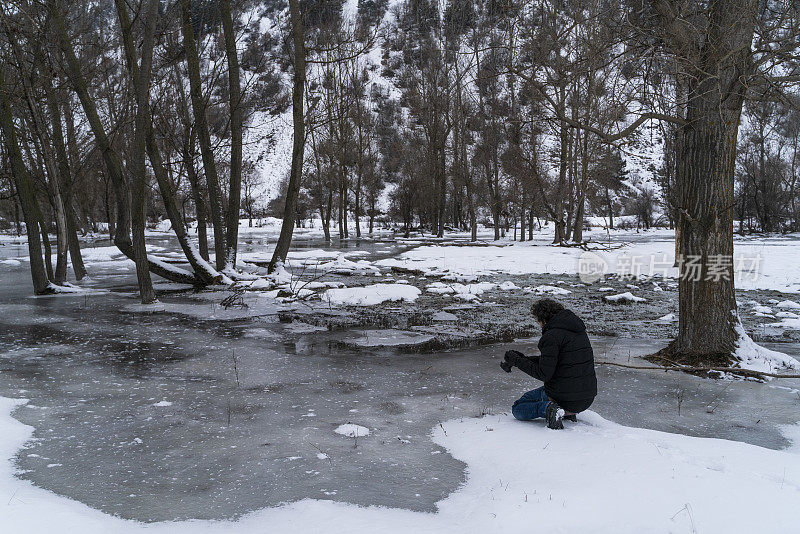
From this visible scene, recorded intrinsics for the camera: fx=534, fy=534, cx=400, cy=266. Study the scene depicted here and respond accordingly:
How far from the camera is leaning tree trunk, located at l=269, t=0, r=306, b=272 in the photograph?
1431 centimetres

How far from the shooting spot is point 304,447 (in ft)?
15.1

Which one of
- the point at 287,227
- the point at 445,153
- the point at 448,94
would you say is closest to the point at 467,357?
the point at 287,227

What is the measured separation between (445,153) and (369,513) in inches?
1614

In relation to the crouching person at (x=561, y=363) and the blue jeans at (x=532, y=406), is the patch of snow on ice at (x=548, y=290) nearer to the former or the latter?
the blue jeans at (x=532, y=406)

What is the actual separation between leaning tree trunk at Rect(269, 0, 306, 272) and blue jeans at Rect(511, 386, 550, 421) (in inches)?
407

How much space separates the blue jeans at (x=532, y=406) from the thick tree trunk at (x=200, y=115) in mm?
11664

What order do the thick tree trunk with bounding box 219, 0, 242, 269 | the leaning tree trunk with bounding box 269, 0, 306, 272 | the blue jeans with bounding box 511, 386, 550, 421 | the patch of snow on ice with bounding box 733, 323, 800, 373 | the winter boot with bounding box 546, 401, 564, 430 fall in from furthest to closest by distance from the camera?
the thick tree trunk with bounding box 219, 0, 242, 269 < the leaning tree trunk with bounding box 269, 0, 306, 272 < the patch of snow on ice with bounding box 733, 323, 800, 373 < the blue jeans with bounding box 511, 386, 550, 421 < the winter boot with bounding box 546, 401, 564, 430

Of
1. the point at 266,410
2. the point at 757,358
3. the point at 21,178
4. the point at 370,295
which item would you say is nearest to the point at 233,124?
the point at 21,178

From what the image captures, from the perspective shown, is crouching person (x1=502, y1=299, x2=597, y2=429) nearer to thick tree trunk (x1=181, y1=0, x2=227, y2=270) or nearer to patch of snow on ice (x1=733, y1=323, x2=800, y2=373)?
patch of snow on ice (x1=733, y1=323, x2=800, y2=373)

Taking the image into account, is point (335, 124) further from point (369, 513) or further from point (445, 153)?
point (369, 513)

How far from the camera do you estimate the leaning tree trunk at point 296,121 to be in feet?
46.9

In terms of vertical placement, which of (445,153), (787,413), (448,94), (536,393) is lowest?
(787,413)

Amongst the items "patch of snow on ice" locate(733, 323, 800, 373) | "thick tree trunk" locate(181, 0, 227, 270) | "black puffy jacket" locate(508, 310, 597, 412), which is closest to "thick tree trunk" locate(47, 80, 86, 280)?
"thick tree trunk" locate(181, 0, 227, 270)

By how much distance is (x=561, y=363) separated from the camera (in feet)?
15.6
